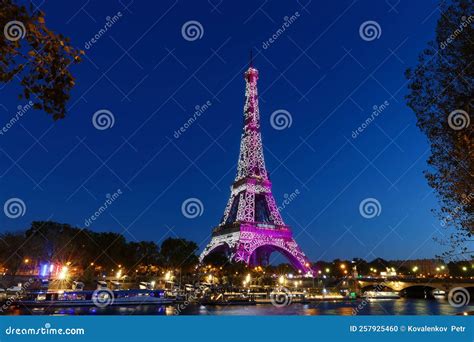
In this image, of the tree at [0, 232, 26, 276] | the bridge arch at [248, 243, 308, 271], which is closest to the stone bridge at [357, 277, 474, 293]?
the bridge arch at [248, 243, 308, 271]

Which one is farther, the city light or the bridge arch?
the bridge arch

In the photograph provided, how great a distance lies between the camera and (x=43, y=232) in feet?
188

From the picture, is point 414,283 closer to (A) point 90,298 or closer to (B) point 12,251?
(A) point 90,298

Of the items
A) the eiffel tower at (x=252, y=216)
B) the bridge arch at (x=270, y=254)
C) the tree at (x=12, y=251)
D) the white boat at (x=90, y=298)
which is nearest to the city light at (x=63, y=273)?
the tree at (x=12, y=251)

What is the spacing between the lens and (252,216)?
7456 centimetres

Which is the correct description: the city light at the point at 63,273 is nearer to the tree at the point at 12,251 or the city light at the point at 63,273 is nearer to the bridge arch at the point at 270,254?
the tree at the point at 12,251

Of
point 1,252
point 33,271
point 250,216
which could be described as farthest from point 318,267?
Answer: point 1,252

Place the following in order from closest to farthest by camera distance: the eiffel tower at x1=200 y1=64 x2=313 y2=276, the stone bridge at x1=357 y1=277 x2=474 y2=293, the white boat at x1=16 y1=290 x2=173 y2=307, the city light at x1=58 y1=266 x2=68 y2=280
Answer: the white boat at x1=16 y1=290 x2=173 y2=307 < the city light at x1=58 y1=266 x2=68 y2=280 < the stone bridge at x1=357 y1=277 x2=474 y2=293 < the eiffel tower at x1=200 y1=64 x2=313 y2=276

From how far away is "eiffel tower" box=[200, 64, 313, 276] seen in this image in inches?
2808

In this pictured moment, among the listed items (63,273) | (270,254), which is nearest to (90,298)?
(63,273)

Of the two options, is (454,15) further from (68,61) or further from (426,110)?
(68,61)

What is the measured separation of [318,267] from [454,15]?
117 m

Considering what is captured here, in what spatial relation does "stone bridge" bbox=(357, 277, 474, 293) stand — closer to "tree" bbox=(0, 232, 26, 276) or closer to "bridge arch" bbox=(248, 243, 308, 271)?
"bridge arch" bbox=(248, 243, 308, 271)

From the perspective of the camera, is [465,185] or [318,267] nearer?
[465,185]
